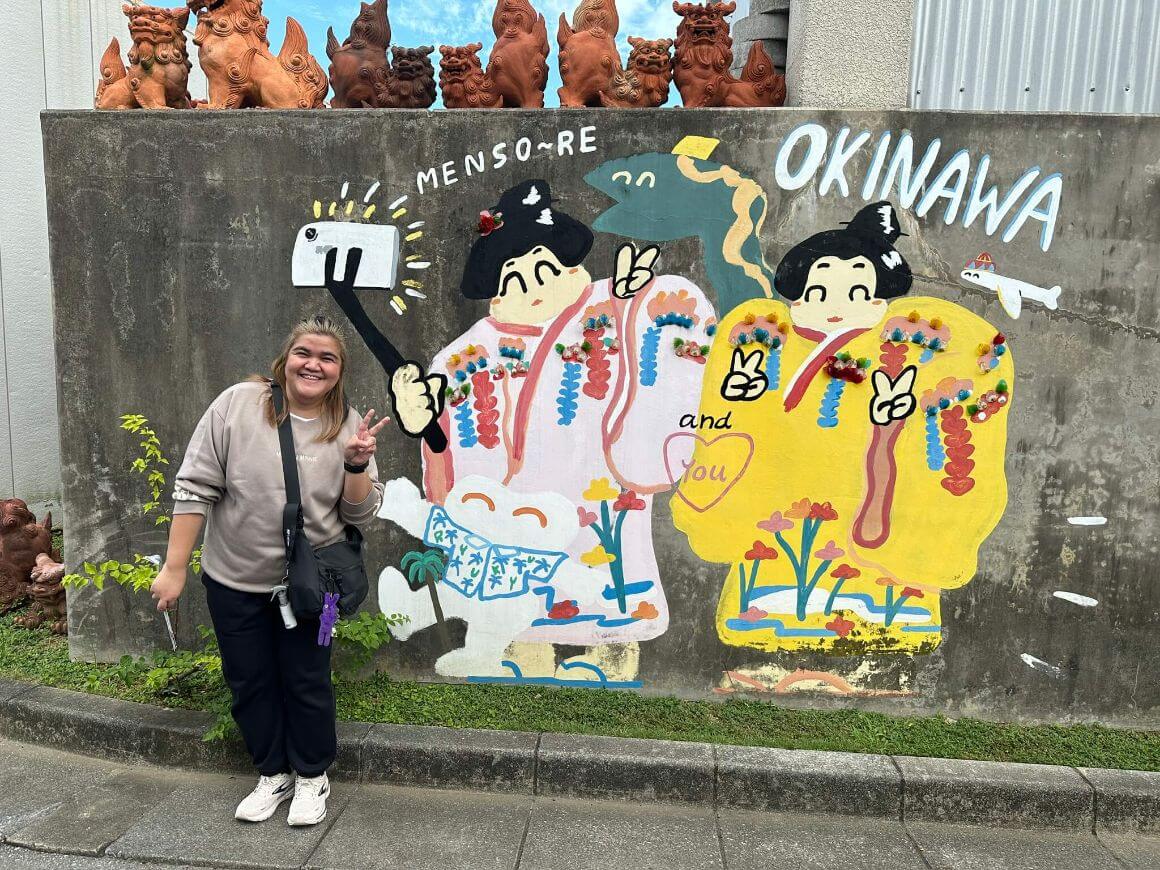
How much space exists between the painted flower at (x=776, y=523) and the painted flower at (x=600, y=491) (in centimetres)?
72

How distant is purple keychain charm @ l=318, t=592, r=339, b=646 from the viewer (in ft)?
10.1

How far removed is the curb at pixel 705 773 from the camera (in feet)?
11.0

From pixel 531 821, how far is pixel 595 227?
2628 millimetres

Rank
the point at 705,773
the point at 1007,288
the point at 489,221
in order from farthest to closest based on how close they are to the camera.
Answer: the point at 489,221 < the point at 1007,288 < the point at 705,773

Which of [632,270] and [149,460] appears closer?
[632,270]

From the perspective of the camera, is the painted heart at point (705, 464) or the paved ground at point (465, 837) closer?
the paved ground at point (465, 837)

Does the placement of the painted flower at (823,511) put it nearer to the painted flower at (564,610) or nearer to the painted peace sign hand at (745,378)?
the painted peace sign hand at (745,378)

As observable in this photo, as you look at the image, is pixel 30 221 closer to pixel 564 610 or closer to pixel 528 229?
pixel 528 229

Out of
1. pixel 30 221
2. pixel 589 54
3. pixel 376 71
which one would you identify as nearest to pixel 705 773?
pixel 589 54

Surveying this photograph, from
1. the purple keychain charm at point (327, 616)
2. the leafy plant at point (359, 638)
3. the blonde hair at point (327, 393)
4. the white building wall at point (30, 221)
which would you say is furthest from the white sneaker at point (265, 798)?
the white building wall at point (30, 221)

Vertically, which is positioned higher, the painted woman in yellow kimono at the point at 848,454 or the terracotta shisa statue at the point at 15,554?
the painted woman in yellow kimono at the point at 848,454

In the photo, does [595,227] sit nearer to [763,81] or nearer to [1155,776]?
[763,81]

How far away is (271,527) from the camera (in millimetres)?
3037

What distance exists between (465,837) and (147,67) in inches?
153
